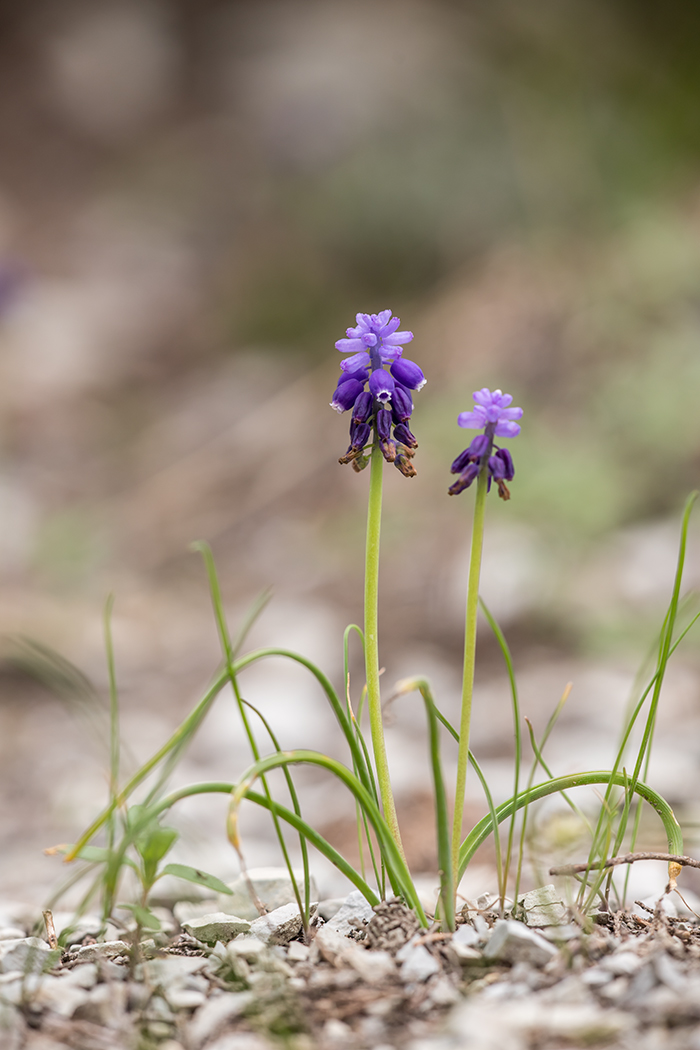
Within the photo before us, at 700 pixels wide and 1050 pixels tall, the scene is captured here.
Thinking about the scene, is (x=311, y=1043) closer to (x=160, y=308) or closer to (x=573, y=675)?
(x=573, y=675)

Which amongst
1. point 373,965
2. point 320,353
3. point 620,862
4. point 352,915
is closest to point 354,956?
point 373,965

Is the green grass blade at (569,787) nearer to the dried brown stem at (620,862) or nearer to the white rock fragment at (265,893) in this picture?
the dried brown stem at (620,862)

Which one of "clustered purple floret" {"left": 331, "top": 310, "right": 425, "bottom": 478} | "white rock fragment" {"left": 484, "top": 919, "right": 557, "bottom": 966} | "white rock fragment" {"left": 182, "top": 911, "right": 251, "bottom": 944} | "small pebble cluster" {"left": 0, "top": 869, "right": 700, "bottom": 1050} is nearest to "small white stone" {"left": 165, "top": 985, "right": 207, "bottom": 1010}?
"small pebble cluster" {"left": 0, "top": 869, "right": 700, "bottom": 1050}

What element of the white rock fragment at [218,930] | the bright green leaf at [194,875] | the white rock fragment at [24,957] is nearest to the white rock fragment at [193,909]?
the white rock fragment at [218,930]

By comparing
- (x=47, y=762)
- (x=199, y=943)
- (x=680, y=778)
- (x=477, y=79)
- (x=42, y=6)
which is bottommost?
(x=199, y=943)

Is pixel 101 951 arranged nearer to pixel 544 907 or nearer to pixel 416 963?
pixel 416 963

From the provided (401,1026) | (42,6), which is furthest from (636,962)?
(42,6)

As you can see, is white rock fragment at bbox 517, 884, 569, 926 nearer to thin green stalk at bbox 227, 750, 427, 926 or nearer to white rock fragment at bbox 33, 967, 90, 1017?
thin green stalk at bbox 227, 750, 427, 926
